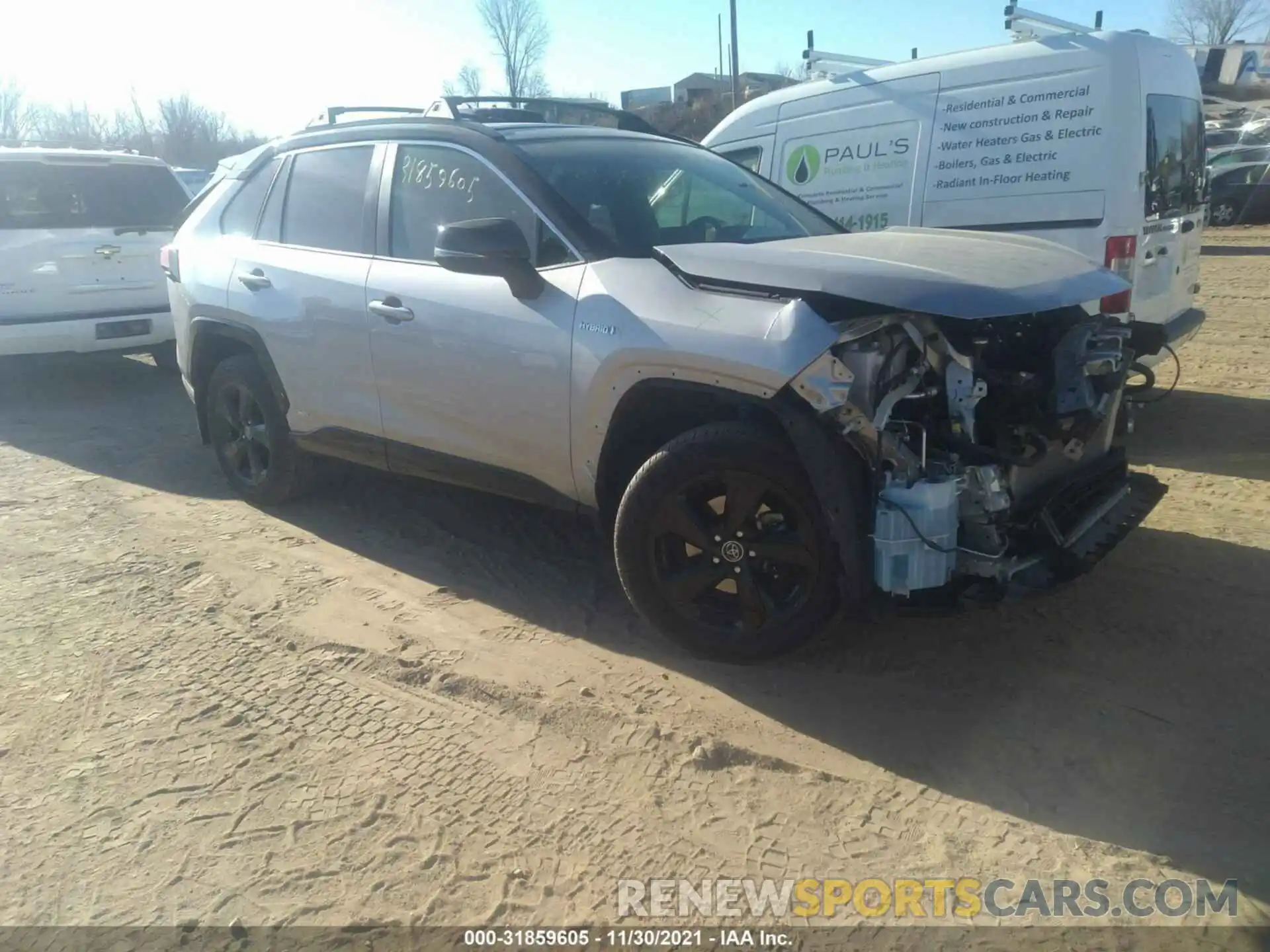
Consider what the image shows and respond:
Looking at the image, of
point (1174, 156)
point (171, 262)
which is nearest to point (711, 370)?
point (171, 262)

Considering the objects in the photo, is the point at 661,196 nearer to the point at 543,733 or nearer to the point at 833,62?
the point at 543,733

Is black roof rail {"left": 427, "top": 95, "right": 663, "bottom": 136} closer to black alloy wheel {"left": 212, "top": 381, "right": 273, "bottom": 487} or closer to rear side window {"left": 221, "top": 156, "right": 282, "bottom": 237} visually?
rear side window {"left": 221, "top": 156, "right": 282, "bottom": 237}

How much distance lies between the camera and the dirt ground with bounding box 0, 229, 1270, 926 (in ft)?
8.58

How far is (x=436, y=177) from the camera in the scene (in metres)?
4.29

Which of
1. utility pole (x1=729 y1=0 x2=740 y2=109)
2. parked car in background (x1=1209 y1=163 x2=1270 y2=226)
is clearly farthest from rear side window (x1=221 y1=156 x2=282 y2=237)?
utility pole (x1=729 y1=0 x2=740 y2=109)

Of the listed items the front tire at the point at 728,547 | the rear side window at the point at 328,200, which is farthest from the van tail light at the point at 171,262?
the front tire at the point at 728,547

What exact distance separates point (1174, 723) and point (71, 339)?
→ 8.03 metres

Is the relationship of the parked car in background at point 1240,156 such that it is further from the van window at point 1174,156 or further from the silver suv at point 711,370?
the silver suv at point 711,370

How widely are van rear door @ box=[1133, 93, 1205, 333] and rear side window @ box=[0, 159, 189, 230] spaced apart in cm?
683

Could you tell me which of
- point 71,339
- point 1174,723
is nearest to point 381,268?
point 1174,723

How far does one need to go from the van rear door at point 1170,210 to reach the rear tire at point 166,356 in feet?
25.2

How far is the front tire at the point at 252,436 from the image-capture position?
16.9 ft

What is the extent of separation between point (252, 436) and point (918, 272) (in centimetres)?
A: 375

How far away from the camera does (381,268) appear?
4363 mm
